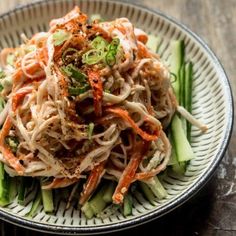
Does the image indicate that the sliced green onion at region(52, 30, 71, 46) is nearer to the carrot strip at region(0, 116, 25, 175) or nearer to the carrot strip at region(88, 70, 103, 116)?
the carrot strip at region(88, 70, 103, 116)

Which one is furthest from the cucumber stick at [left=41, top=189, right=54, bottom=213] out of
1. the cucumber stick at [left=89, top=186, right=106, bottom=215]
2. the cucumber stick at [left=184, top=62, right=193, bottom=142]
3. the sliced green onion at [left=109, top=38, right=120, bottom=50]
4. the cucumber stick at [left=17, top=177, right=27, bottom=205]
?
the cucumber stick at [left=184, top=62, right=193, bottom=142]

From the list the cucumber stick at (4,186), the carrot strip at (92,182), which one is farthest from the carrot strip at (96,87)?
A: the cucumber stick at (4,186)

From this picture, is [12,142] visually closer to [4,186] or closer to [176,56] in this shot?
[4,186]

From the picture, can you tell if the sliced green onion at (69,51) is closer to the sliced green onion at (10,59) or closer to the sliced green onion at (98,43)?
the sliced green onion at (98,43)

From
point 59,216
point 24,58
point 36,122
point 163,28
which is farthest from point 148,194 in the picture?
point 163,28

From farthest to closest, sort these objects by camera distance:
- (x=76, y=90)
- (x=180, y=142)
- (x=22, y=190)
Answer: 1. (x=180, y=142)
2. (x=22, y=190)
3. (x=76, y=90)

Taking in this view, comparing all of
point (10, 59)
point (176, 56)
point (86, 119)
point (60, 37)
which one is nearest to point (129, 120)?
point (86, 119)

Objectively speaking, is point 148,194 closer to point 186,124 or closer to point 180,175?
point 180,175

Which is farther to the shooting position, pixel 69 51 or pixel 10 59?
pixel 10 59

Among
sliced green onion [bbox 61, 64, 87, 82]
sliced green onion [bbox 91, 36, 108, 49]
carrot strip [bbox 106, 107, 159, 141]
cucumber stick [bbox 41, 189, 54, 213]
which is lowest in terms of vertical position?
cucumber stick [bbox 41, 189, 54, 213]

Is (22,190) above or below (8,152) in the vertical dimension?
below
